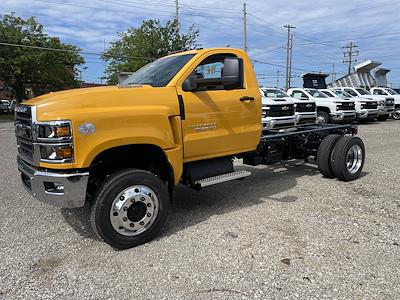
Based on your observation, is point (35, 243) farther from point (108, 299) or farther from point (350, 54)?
point (350, 54)

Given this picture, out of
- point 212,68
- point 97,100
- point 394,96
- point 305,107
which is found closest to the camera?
point 97,100

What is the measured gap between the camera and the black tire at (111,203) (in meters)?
3.97

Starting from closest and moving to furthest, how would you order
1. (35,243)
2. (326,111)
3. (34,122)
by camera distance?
(34,122), (35,243), (326,111)

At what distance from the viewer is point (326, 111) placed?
1883 cm

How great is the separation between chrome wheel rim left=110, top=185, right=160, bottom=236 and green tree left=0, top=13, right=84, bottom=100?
3477 centimetres

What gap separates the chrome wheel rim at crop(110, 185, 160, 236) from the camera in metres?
4.05

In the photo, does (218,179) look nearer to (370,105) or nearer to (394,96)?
(370,105)

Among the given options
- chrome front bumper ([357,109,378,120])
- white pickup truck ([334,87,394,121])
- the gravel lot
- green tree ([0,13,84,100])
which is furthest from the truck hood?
green tree ([0,13,84,100])

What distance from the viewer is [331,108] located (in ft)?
60.7

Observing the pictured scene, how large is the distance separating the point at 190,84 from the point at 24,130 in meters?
1.95

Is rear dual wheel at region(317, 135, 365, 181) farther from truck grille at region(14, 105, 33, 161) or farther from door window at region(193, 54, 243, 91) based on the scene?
truck grille at region(14, 105, 33, 161)

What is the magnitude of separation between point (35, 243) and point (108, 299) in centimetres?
162

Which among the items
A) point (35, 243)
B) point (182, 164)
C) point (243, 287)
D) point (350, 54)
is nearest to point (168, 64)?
point (182, 164)

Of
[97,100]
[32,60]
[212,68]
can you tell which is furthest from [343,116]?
[32,60]
